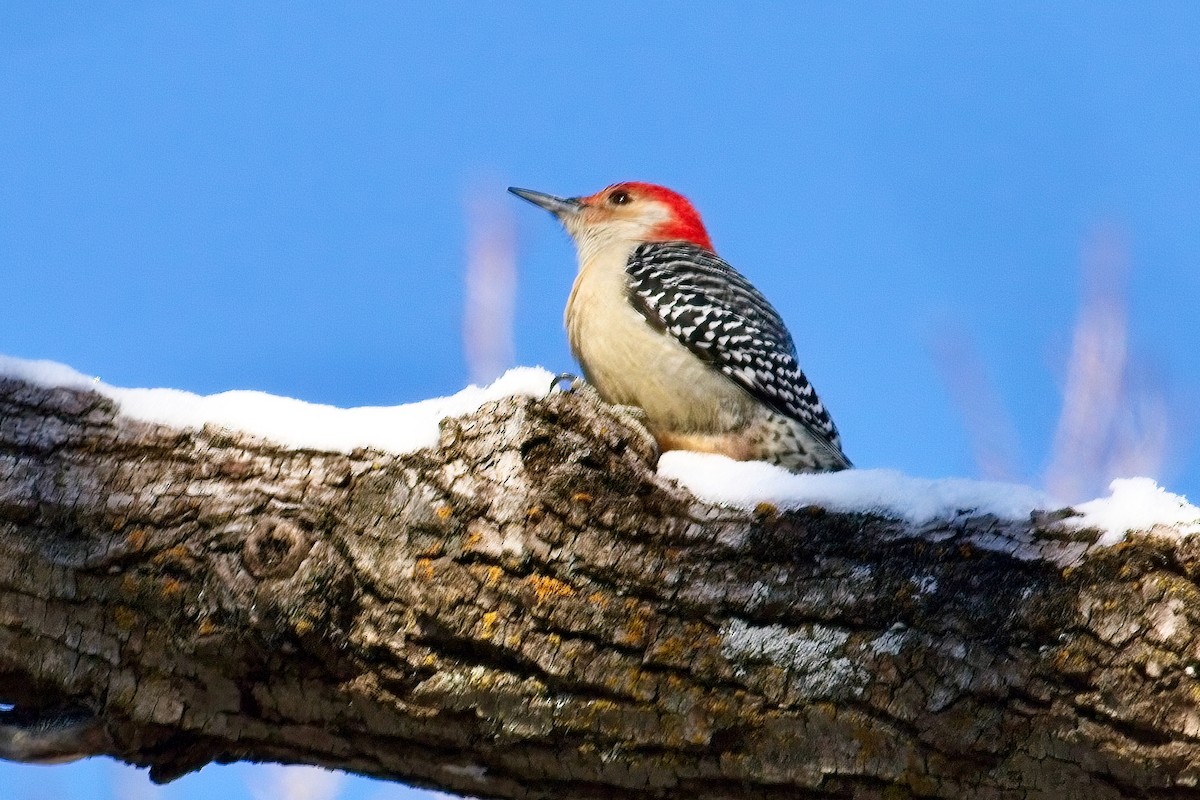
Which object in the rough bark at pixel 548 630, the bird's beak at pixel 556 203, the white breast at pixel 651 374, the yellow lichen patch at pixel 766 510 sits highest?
the bird's beak at pixel 556 203

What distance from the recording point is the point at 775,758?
3281mm

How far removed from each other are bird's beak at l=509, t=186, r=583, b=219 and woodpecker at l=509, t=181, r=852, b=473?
92 centimetres

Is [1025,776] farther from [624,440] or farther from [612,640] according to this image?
[624,440]

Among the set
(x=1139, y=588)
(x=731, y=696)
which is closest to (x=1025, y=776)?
A: (x=1139, y=588)

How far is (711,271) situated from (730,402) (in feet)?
3.67

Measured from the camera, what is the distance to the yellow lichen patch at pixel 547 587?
11.1ft

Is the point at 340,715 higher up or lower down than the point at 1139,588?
lower down

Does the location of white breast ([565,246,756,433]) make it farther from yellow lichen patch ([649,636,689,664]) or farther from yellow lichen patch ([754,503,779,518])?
yellow lichen patch ([649,636,689,664])

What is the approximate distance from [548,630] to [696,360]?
7.74 ft

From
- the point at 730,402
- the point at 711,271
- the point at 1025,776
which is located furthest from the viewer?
the point at 711,271

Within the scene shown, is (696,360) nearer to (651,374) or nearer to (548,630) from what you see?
(651,374)

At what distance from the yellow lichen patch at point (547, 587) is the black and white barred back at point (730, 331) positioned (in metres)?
2.28

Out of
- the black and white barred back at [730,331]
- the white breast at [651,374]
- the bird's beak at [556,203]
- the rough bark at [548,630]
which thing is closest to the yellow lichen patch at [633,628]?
the rough bark at [548,630]

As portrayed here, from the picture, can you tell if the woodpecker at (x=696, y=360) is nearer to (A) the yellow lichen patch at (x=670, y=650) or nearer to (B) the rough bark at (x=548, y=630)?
(B) the rough bark at (x=548, y=630)
